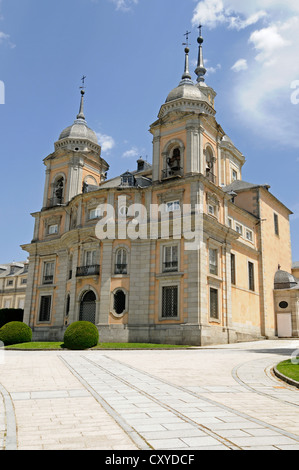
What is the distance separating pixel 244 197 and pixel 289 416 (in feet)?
117

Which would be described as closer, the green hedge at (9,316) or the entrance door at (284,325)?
the green hedge at (9,316)

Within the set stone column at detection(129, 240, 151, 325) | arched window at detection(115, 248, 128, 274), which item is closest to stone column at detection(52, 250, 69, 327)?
arched window at detection(115, 248, 128, 274)

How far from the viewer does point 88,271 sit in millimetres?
32938

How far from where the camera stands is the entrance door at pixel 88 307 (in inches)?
1271

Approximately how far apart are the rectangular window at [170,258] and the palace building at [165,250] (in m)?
0.08

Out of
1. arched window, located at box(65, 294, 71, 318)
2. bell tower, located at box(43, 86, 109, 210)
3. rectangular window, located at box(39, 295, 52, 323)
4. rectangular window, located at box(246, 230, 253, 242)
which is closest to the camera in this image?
arched window, located at box(65, 294, 71, 318)

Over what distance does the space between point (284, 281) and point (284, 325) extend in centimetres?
425

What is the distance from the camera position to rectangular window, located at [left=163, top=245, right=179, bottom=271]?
30.5 metres

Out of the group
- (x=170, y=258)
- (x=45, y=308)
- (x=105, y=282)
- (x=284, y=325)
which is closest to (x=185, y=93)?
(x=170, y=258)

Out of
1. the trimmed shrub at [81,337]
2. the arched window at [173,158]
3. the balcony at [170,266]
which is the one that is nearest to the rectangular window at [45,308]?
the balcony at [170,266]

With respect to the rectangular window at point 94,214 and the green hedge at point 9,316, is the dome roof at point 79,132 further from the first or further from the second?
the green hedge at point 9,316

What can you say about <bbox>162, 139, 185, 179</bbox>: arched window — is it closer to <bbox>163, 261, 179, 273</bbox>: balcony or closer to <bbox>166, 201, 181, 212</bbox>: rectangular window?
<bbox>166, 201, 181, 212</bbox>: rectangular window
